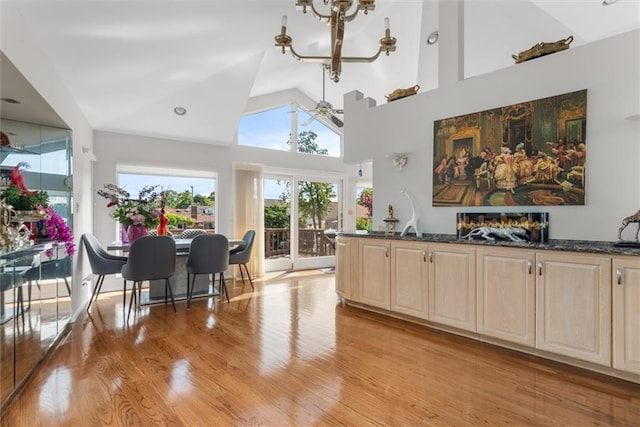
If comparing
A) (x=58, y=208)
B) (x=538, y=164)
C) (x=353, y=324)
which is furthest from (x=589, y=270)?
(x=58, y=208)

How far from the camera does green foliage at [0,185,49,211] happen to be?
2.60 metres

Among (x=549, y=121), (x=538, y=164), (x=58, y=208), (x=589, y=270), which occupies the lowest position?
(x=589, y=270)

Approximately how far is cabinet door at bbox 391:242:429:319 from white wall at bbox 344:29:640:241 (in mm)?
556

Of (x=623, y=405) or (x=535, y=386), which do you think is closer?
(x=623, y=405)

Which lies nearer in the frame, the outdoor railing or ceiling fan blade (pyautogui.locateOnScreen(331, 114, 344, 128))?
the outdoor railing

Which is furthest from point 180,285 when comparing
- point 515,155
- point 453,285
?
point 515,155

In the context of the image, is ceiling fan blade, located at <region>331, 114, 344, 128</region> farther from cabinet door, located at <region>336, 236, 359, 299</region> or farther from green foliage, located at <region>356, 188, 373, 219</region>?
cabinet door, located at <region>336, 236, 359, 299</region>

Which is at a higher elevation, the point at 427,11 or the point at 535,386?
the point at 427,11

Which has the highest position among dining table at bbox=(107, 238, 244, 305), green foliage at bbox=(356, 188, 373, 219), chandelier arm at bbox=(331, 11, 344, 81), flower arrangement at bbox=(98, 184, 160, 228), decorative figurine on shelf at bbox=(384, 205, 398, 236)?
chandelier arm at bbox=(331, 11, 344, 81)

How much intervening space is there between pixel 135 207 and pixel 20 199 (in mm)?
1543

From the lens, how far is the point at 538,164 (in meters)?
3.10

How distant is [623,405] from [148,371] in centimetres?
309

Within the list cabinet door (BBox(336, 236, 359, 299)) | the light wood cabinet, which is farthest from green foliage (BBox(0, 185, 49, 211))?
the light wood cabinet

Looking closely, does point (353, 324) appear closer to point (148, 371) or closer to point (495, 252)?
point (495, 252)
